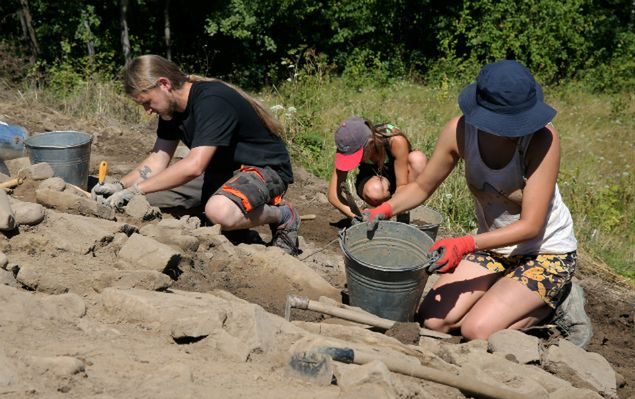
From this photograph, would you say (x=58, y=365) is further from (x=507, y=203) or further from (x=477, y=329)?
(x=507, y=203)

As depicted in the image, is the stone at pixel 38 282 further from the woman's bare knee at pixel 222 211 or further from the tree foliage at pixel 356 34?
the tree foliage at pixel 356 34

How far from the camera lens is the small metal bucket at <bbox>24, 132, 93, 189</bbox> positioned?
4570mm

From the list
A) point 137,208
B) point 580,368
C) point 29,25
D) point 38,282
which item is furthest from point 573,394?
point 29,25

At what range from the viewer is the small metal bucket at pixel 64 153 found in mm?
4570

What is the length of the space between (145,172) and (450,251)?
2397 millimetres

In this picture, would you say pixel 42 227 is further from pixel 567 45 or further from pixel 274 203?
pixel 567 45

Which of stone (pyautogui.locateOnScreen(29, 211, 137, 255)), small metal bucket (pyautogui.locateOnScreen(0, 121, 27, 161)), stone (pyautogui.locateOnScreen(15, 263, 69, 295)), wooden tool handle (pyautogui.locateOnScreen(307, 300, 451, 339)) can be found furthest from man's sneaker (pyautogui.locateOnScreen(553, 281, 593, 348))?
small metal bucket (pyautogui.locateOnScreen(0, 121, 27, 161))

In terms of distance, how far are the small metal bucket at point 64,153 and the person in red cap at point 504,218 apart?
2112 millimetres

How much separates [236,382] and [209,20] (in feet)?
47.2

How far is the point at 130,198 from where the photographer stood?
4.30 metres

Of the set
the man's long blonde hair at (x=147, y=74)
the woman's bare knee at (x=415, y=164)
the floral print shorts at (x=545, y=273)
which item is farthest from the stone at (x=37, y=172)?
the floral print shorts at (x=545, y=273)

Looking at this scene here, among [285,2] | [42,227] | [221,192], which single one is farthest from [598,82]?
[42,227]

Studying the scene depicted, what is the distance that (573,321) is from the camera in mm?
3787

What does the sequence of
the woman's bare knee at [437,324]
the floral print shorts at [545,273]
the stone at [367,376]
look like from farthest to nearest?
the woman's bare knee at [437,324]
the floral print shorts at [545,273]
the stone at [367,376]
